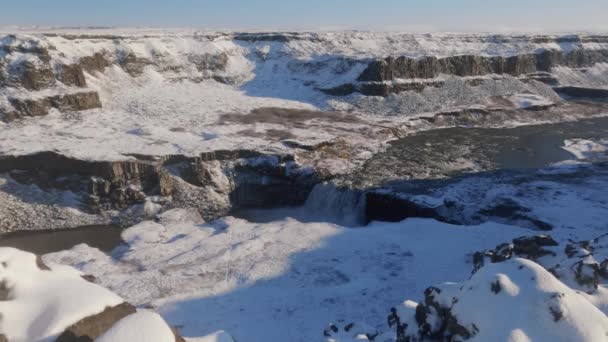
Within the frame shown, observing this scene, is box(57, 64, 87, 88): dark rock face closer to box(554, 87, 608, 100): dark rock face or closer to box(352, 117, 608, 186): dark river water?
box(352, 117, 608, 186): dark river water

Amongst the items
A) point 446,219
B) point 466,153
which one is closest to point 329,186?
point 446,219

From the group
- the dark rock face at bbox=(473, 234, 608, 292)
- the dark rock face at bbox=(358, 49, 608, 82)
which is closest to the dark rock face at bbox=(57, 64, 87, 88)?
the dark rock face at bbox=(358, 49, 608, 82)

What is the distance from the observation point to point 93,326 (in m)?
9.71

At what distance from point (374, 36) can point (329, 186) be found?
179ft

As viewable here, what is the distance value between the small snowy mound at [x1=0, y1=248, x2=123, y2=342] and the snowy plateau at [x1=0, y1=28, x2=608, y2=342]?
0.14ft

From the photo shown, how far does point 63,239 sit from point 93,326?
2159 centimetres

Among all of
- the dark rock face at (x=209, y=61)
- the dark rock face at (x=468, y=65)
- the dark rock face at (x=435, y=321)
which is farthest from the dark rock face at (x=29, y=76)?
the dark rock face at (x=435, y=321)

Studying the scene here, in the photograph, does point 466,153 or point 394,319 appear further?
point 466,153

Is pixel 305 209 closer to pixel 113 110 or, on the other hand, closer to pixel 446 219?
pixel 446 219

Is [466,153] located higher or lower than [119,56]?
lower

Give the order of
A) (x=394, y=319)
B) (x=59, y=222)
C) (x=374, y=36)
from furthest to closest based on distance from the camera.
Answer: (x=374, y=36), (x=59, y=222), (x=394, y=319)

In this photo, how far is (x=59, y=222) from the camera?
30266mm

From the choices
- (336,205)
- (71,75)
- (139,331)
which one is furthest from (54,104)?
(139,331)

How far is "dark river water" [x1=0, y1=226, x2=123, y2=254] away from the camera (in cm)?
2748
